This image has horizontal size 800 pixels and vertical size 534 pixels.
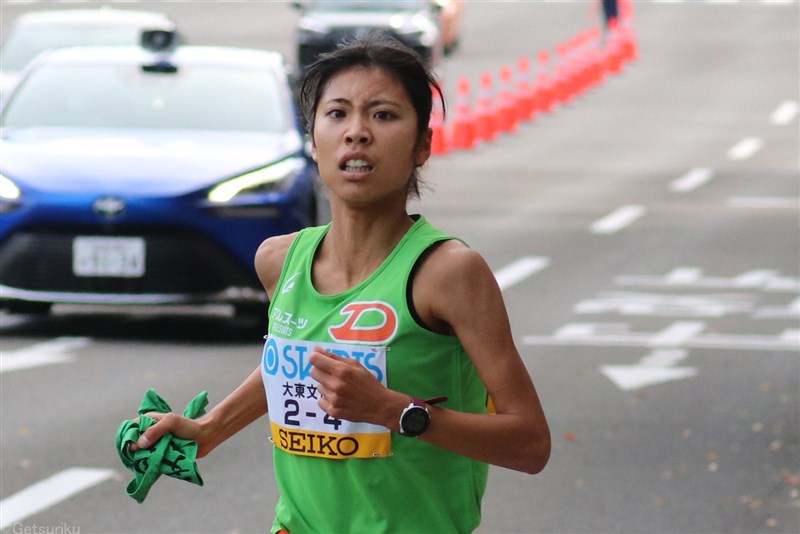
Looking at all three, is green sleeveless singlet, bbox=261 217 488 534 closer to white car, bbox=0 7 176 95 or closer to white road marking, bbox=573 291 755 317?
white road marking, bbox=573 291 755 317

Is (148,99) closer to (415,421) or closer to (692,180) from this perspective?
(415,421)

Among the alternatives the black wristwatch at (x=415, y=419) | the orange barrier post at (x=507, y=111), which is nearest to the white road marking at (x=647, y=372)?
the black wristwatch at (x=415, y=419)

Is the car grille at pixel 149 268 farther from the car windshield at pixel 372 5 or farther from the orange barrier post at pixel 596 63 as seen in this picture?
the orange barrier post at pixel 596 63

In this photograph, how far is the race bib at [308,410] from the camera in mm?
3348

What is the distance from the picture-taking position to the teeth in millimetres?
3365

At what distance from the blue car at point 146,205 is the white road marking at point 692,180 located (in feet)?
35.9

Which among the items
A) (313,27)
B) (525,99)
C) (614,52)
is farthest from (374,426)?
(614,52)

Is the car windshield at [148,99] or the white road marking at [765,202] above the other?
the car windshield at [148,99]

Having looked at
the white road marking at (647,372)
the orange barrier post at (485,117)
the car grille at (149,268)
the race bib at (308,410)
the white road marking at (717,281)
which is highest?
the race bib at (308,410)

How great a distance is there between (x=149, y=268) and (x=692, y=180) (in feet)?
43.2

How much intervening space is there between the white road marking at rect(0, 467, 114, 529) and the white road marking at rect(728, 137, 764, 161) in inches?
730

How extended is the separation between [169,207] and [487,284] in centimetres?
752

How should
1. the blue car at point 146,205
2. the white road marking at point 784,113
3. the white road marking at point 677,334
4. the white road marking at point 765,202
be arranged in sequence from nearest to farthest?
the blue car at point 146,205 < the white road marking at point 677,334 < the white road marking at point 765,202 < the white road marking at point 784,113

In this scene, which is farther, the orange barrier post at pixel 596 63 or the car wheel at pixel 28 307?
the orange barrier post at pixel 596 63
